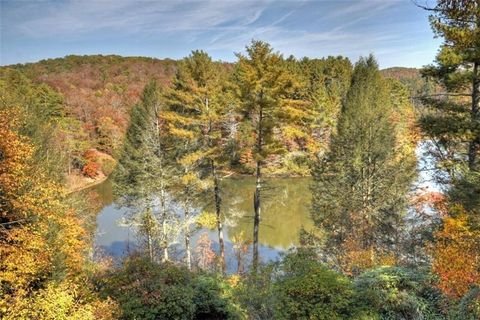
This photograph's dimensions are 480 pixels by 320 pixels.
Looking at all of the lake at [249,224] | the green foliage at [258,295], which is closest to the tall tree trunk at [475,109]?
the green foliage at [258,295]

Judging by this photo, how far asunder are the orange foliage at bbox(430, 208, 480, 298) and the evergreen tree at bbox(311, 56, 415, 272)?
19.5ft

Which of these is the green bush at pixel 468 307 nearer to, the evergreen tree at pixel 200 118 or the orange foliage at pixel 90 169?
the evergreen tree at pixel 200 118

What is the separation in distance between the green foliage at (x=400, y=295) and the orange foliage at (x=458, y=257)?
1.45 ft

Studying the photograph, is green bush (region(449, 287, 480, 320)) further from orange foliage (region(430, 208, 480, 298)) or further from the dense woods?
orange foliage (region(430, 208, 480, 298))

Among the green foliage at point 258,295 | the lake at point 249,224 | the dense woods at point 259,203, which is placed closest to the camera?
the dense woods at point 259,203

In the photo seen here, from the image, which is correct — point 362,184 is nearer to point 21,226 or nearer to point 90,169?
point 21,226

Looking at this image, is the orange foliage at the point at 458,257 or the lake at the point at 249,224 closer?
the orange foliage at the point at 458,257

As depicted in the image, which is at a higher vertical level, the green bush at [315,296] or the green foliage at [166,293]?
the green bush at [315,296]

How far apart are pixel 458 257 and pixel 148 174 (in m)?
16.1

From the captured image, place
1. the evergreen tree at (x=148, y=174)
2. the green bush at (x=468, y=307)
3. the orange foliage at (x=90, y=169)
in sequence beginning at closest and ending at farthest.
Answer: the green bush at (x=468, y=307)
the evergreen tree at (x=148, y=174)
the orange foliage at (x=90, y=169)

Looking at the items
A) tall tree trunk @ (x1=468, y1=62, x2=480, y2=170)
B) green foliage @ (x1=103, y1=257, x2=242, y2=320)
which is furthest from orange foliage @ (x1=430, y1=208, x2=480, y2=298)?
green foliage @ (x1=103, y1=257, x2=242, y2=320)

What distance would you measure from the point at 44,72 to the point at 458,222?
369ft

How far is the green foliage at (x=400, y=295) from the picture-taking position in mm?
9242

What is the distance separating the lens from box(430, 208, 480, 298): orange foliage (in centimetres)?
935
